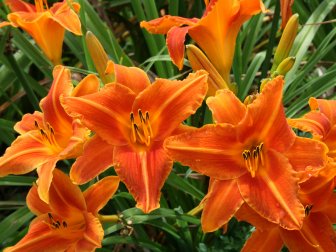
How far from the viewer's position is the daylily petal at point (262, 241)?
1.25 m

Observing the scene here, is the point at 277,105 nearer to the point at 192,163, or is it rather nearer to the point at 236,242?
the point at 192,163

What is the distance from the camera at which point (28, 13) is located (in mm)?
1610

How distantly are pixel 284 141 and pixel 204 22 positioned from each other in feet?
1.20

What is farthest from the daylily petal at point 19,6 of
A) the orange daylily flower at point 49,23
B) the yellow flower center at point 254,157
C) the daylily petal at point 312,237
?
the daylily petal at point 312,237

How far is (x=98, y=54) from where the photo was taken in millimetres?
1340

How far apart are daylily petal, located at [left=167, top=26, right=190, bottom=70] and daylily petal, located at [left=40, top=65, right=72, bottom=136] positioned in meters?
0.23

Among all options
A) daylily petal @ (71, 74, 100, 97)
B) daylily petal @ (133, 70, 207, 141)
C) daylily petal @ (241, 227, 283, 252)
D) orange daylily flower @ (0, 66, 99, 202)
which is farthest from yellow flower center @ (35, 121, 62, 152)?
daylily petal @ (241, 227, 283, 252)

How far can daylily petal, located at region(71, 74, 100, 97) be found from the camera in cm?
126

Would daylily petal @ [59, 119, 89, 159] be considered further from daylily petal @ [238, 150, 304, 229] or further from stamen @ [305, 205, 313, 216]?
stamen @ [305, 205, 313, 216]

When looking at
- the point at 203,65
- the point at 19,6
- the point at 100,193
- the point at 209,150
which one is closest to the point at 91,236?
the point at 100,193

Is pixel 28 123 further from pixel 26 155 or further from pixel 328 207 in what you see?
pixel 328 207

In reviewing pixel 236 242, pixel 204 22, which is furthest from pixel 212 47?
pixel 236 242

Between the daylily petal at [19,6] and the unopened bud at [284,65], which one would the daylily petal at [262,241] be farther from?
the daylily petal at [19,6]

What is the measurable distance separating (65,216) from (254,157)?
1.41 feet
